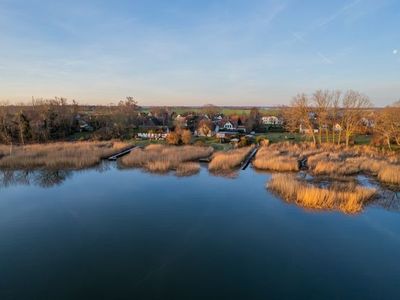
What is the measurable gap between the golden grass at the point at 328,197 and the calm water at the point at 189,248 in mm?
414

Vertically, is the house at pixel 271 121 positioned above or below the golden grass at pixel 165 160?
above

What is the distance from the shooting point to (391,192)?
11016 millimetres

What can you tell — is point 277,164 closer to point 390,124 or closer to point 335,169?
point 335,169

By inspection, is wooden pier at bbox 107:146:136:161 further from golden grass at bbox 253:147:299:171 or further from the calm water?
golden grass at bbox 253:147:299:171

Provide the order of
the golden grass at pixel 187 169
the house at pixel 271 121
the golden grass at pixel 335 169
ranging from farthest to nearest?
the house at pixel 271 121, the golden grass at pixel 187 169, the golden grass at pixel 335 169

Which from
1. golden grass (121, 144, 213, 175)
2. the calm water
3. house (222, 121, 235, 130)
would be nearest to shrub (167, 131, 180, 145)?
golden grass (121, 144, 213, 175)

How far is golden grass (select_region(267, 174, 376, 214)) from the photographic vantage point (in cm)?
890

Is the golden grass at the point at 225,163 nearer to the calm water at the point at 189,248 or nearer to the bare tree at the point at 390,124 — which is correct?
the calm water at the point at 189,248

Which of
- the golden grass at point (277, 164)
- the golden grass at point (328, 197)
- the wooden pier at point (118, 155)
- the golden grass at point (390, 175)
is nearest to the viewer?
the golden grass at point (328, 197)

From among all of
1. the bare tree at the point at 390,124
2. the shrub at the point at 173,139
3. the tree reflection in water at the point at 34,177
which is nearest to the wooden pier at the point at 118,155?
the tree reflection in water at the point at 34,177

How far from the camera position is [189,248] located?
21.4 ft

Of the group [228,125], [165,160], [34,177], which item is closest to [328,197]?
[165,160]

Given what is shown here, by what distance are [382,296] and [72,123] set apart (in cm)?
3184

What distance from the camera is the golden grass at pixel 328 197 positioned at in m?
8.90
